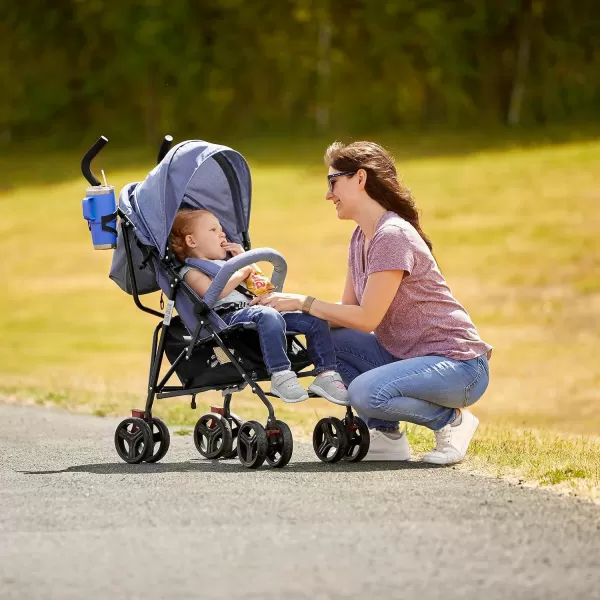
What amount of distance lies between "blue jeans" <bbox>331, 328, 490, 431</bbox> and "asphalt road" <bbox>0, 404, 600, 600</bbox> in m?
0.27

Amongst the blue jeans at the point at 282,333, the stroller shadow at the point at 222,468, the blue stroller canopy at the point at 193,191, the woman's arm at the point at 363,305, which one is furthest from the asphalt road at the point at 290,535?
the blue stroller canopy at the point at 193,191

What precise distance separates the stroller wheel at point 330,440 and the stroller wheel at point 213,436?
1.46 ft

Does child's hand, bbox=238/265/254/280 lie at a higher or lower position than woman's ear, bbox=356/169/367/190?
lower

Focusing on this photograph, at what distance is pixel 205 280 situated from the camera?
6.29m

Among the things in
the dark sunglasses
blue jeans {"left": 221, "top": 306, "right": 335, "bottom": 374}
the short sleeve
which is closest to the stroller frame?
blue jeans {"left": 221, "top": 306, "right": 335, "bottom": 374}

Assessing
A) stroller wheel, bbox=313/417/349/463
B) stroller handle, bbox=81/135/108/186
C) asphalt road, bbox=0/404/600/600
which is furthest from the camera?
stroller handle, bbox=81/135/108/186

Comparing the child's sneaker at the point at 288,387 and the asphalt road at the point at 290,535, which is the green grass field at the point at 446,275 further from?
the child's sneaker at the point at 288,387

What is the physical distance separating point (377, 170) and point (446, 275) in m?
12.8

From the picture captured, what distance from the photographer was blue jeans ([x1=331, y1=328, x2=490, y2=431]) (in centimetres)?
601

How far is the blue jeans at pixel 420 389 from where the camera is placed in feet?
19.7

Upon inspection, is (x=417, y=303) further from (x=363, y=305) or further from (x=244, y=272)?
(x=244, y=272)

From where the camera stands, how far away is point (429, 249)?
244 inches

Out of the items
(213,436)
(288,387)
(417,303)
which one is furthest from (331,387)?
(213,436)

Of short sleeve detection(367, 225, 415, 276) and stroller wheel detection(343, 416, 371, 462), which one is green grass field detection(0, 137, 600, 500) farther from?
short sleeve detection(367, 225, 415, 276)
